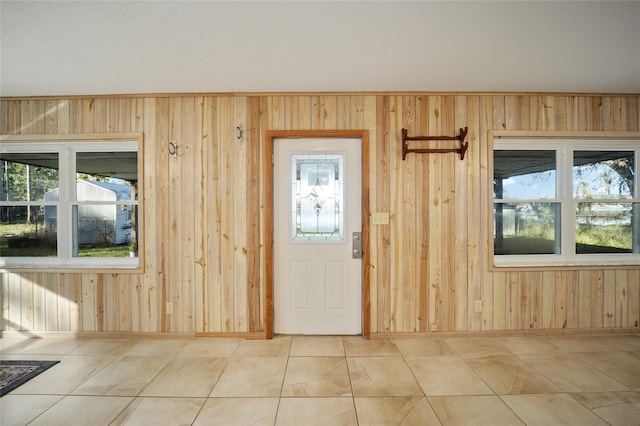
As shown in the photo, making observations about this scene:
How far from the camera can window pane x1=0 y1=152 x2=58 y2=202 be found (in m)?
3.17

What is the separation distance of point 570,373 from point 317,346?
6.72 ft

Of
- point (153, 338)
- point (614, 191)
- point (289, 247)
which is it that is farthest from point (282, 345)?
point (614, 191)

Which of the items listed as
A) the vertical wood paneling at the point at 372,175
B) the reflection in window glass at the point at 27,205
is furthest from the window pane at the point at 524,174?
the reflection in window glass at the point at 27,205

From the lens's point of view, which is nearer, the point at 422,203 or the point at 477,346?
the point at 477,346

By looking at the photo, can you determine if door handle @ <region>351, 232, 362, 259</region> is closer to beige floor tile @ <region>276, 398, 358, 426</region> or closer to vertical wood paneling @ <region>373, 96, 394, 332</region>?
vertical wood paneling @ <region>373, 96, 394, 332</region>

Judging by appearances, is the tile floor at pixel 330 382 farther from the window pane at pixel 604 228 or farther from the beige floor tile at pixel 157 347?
the window pane at pixel 604 228

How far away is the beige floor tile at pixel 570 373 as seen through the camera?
215 cm

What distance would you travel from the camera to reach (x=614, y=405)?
1.96 metres

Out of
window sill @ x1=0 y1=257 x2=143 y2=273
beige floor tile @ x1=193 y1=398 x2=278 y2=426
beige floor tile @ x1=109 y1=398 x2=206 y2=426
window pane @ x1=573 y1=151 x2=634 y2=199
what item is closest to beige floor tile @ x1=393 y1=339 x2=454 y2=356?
beige floor tile @ x1=193 y1=398 x2=278 y2=426

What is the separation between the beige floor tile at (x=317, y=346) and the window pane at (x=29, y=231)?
274cm

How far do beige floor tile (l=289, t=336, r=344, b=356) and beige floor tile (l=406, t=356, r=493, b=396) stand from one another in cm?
65

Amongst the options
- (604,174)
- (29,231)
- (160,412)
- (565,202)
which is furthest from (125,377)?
(604,174)

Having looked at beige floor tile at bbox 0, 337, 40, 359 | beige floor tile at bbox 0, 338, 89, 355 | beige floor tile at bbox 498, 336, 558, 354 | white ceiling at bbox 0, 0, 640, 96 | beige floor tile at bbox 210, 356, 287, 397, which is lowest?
beige floor tile at bbox 498, 336, 558, 354

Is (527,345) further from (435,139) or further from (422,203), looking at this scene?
(435,139)
